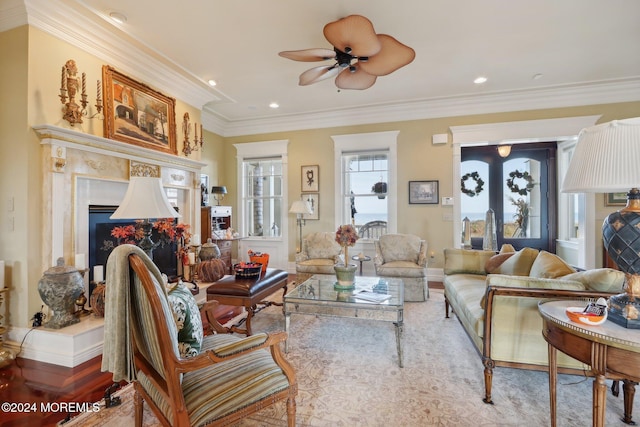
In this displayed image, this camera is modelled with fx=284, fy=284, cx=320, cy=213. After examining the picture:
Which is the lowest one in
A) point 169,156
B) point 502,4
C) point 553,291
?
point 553,291

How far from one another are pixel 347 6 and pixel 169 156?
2.83 metres

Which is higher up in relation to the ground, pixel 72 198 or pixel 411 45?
pixel 411 45

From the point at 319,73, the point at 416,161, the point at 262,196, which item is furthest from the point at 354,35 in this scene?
the point at 262,196

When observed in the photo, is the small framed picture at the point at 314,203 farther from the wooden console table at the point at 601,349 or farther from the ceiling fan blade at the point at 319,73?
the wooden console table at the point at 601,349

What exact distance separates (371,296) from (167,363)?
177 cm

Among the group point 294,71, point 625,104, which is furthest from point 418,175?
point 625,104

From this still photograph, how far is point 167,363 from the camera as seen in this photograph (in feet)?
3.72

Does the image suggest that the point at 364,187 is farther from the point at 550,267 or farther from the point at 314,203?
the point at 550,267

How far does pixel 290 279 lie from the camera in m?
5.14

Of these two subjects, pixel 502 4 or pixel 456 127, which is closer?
pixel 502 4

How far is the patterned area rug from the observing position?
5.43 ft

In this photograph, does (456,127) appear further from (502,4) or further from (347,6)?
(347,6)

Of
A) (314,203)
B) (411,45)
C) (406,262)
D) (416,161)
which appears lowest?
(406,262)

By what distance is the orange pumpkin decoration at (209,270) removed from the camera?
416cm
